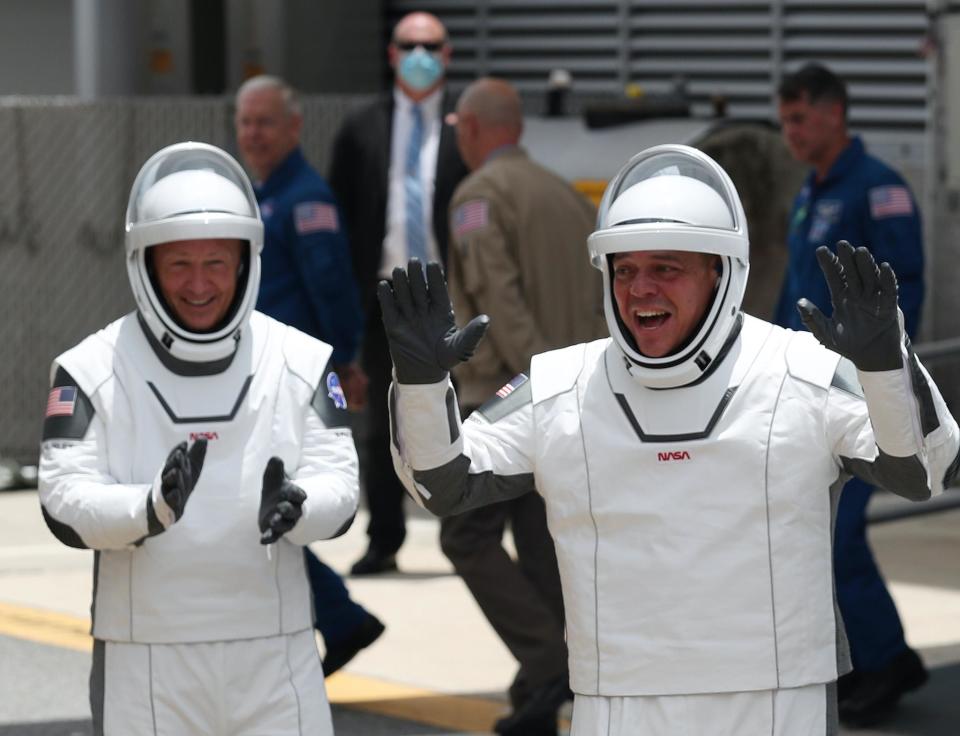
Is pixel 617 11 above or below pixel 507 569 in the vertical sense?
above

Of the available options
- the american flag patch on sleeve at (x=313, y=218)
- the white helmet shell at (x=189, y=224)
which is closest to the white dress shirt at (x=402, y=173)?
the american flag patch on sleeve at (x=313, y=218)

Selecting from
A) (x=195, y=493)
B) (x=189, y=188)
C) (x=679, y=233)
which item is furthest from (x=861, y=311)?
(x=189, y=188)

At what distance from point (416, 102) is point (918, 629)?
9.60 feet

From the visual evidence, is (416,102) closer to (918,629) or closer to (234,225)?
(918,629)

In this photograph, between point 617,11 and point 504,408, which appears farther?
point 617,11

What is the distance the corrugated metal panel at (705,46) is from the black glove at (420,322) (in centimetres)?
875

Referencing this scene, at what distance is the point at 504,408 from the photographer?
3.92 m

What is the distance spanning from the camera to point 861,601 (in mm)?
6285

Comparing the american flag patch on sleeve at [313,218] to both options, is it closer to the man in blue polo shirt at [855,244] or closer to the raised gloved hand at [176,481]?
the man in blue polo shirt at [855,244]

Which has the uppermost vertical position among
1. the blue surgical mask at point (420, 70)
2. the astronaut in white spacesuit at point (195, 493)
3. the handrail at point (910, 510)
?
the blue surgical mask at point (420, 70)

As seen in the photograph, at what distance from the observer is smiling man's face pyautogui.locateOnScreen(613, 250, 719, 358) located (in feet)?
12.4

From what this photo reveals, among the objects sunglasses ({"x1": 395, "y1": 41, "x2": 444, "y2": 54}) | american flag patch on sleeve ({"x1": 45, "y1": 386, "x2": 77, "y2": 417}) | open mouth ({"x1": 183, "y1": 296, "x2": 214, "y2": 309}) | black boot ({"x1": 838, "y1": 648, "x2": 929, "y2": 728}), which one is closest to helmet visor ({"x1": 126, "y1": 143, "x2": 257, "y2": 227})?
open mouth ({"x1": 183, "y1": 296, "x2": 214, "y2": 309})

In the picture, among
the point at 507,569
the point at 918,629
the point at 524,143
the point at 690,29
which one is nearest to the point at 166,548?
the point at 507,569

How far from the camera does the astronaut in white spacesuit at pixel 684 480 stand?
3.73 meters
